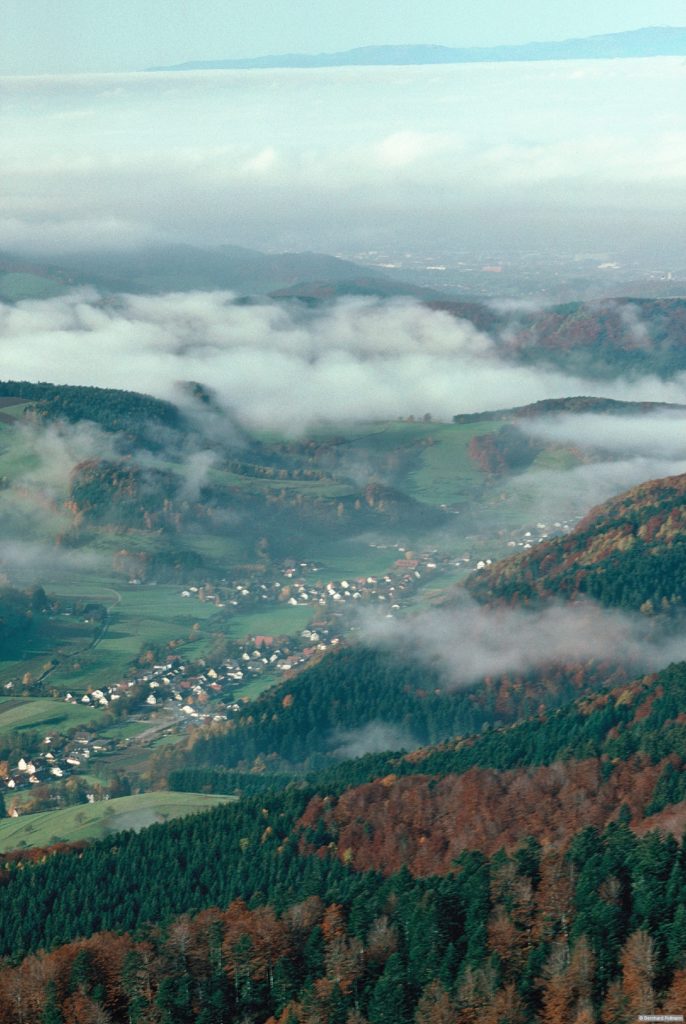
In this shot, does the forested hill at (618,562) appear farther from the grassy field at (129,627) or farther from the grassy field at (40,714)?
the grassy field at (40,714)

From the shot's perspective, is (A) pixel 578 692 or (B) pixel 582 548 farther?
(B) pixel 582 548

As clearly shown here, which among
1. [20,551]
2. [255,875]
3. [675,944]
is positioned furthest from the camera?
[20,551]

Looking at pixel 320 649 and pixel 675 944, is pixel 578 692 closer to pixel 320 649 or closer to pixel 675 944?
pixel 320 649

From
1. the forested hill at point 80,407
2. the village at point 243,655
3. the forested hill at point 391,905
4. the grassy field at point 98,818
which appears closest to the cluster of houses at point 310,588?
the village at point 243,655

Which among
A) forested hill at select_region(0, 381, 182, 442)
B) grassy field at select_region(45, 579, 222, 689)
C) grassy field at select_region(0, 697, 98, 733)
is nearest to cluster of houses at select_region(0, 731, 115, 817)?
grassy field at select_region(0, 697, 98, 733)

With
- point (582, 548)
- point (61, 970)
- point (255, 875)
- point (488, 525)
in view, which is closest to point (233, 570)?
point (488, 525)

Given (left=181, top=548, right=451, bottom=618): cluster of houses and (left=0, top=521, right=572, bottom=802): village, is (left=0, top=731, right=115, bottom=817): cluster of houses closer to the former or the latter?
(left=0, top=521, right=572, bottom=802): village

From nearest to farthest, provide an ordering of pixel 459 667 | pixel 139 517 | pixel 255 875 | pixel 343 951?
pixel 343 951, pixel 255 875, pixel 459 667, pixel 139 517
